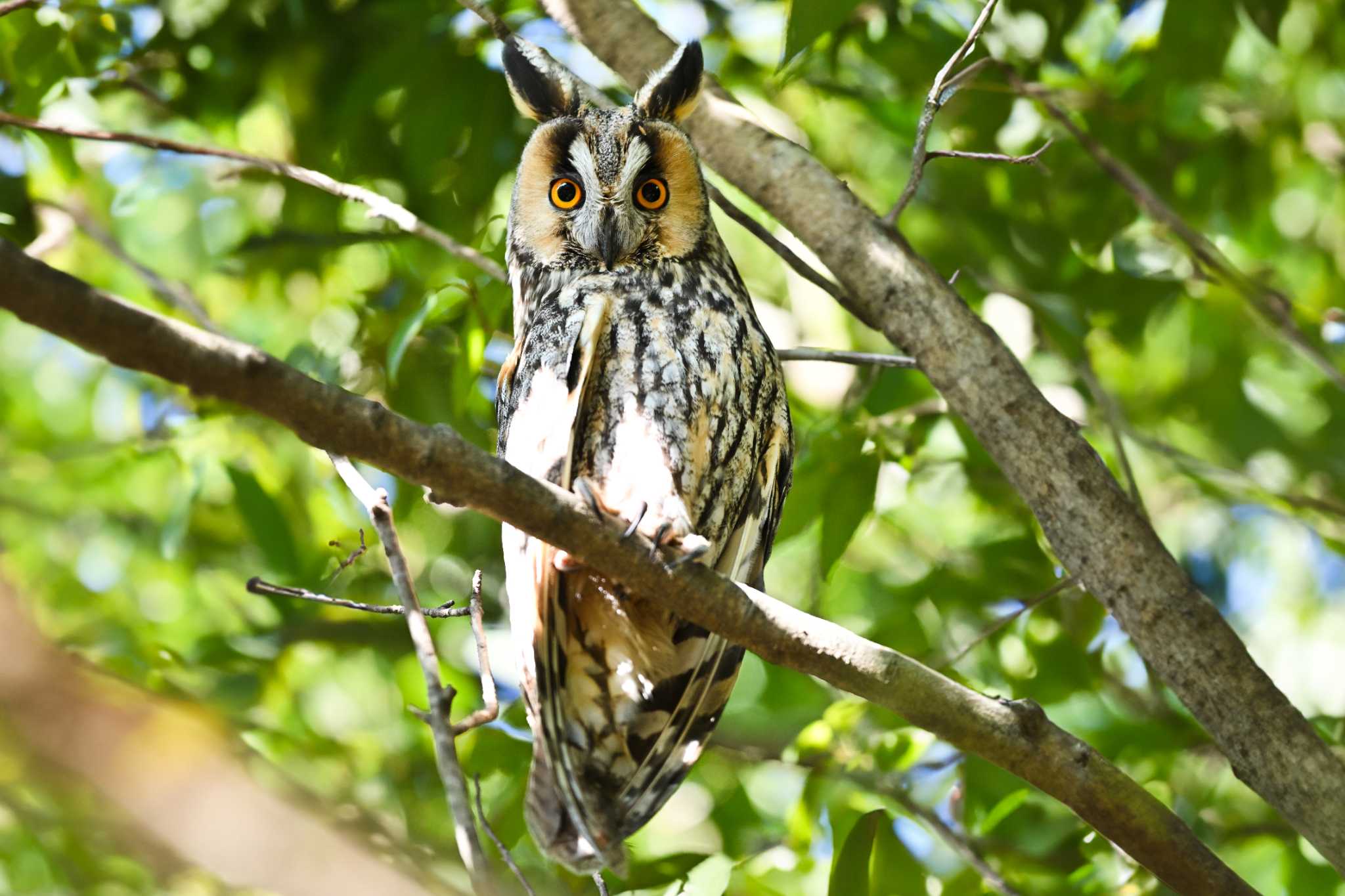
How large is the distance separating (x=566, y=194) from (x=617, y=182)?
16 centimetres

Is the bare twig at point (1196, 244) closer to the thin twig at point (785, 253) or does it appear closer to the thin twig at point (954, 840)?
the thin twig at point (785, 253)

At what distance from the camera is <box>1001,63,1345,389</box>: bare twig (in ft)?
9.46

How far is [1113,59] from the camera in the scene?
142 inches

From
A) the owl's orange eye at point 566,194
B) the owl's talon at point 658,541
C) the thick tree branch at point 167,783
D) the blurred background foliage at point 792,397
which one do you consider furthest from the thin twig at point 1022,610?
the thick tree branch at point 167,783

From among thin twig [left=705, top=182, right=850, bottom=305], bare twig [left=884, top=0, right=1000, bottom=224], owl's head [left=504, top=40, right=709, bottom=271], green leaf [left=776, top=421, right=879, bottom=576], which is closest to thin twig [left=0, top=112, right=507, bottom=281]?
owl's head [left=504, top=40, right=709, bottom=271]

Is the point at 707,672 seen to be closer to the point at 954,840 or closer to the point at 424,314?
the point at 954,840

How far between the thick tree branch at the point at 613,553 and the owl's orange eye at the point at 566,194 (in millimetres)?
1176

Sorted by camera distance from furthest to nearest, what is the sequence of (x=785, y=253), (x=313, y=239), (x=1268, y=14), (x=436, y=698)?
(x=313, y=239) < (x=1268, y=14) < (x=785, y=253) < (x=436, y=698)

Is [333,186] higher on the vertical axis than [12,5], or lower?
higher

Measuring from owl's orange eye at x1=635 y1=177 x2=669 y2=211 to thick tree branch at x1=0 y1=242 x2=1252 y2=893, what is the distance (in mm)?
1153

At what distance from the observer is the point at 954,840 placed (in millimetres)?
2518

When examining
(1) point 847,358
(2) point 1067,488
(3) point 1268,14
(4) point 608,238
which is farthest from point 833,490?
(3) point 1268,14

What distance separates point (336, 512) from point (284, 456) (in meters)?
0.45

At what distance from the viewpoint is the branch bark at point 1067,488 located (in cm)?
206
